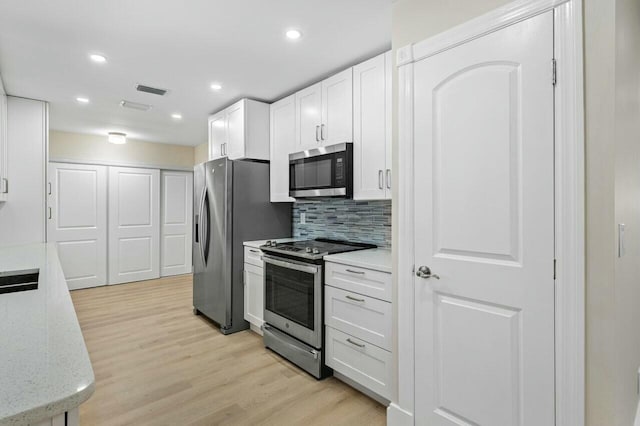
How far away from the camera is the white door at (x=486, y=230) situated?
137 cm

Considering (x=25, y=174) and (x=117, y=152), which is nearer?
(x=25, y=174)

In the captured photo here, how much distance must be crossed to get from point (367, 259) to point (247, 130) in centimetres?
200

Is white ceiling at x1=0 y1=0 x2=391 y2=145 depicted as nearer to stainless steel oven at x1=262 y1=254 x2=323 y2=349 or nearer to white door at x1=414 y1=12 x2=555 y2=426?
white door at x1=414 y1=12 x2=555 y2=426

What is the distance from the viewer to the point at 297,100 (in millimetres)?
3244

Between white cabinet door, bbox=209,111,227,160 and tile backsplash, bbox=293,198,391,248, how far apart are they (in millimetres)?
1121

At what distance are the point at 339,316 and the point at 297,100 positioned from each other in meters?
2.05

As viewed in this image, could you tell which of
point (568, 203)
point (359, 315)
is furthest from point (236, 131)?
point (568, 203)

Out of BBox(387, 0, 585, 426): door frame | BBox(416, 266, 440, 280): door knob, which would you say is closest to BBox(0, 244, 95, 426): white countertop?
BBox(416, 266, 440, 280): door knob

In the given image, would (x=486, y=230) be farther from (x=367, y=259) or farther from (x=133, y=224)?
(x=133, y=224)

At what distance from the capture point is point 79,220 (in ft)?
17.2

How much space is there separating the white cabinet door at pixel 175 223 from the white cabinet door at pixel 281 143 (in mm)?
3354

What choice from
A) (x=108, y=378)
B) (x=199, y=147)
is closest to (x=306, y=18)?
(x=108, y=378)

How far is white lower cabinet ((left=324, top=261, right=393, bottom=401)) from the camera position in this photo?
207 centimetres

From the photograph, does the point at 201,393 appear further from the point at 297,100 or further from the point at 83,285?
the point at 83,285
